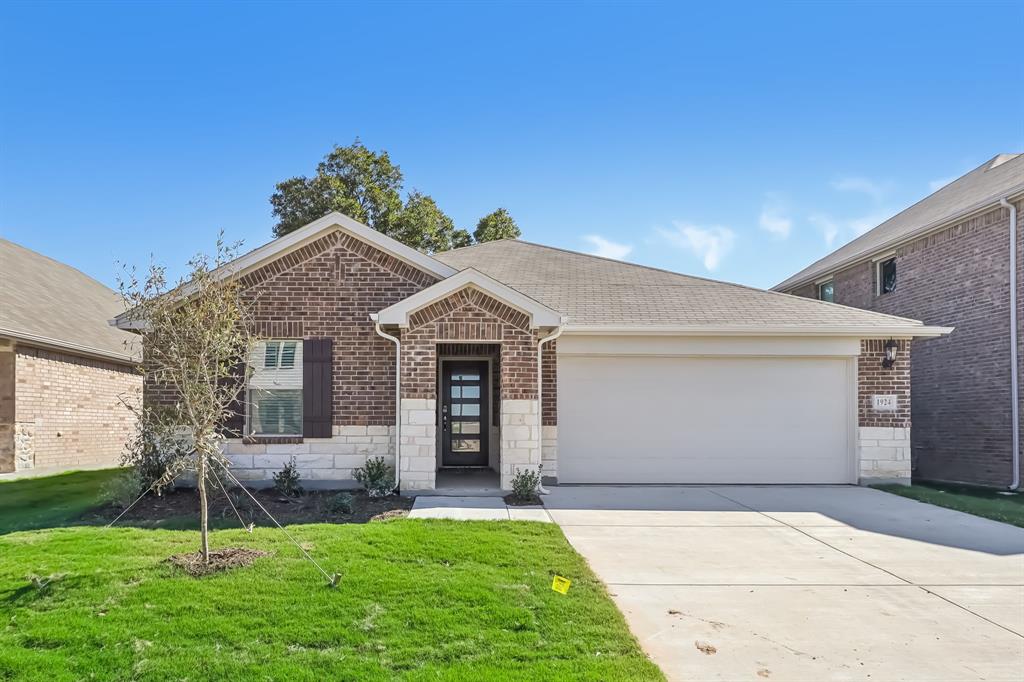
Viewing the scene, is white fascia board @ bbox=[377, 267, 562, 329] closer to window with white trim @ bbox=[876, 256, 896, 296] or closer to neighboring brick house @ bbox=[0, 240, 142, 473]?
neighboring brick house @ bbox=[0, 240, 142, 473]

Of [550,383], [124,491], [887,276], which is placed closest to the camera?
[124,491]

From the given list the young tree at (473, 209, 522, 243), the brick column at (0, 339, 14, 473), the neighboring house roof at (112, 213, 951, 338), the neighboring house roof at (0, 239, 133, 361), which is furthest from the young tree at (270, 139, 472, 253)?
the brick column at (0, 339, 14, 473)

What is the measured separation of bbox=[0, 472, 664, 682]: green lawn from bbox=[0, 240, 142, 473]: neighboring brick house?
6.97 metres

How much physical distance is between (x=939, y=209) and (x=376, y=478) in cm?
1442

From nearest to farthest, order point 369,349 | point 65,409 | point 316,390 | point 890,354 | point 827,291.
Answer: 1. point 316,390
2. point 369,349
3. point 890,354
4. point 65,409
5. point 827,291

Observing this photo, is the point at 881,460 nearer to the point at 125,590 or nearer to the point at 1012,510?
the point at 1012,510

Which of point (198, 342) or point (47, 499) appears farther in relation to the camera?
point (47, 499)

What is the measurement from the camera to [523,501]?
9062mm

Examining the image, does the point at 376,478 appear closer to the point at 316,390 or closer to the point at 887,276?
the point at 316,390

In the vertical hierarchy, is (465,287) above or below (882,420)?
→ above

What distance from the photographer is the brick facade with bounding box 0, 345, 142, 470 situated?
1271 cm

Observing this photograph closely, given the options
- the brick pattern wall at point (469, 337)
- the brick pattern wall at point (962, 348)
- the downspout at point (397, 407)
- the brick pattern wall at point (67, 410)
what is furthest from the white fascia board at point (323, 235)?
the brick pattern wall at point (962, 348)

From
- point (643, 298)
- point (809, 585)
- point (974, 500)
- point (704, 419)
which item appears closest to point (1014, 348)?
point (974, 500)

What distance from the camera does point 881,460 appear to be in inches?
439
